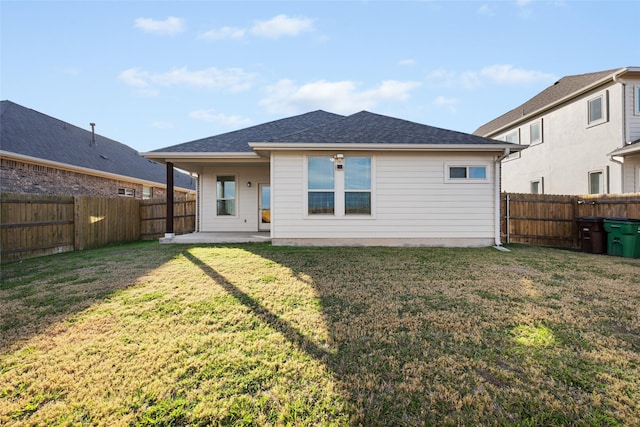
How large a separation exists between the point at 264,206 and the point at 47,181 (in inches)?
341

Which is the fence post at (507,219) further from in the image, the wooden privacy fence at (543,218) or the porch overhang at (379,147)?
the porch overhang at (379,147)

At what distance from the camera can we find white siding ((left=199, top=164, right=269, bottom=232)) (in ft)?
37.2

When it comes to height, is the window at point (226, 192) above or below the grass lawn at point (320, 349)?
above

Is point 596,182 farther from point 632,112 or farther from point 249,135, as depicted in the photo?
point 249,135

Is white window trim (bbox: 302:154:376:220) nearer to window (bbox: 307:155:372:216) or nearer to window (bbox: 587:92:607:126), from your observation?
window (bbox: 307:155:372:216)

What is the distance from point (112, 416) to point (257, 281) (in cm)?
297

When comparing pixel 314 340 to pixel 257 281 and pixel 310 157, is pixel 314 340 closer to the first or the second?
pixel 257 281

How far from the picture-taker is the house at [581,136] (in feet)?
32.6

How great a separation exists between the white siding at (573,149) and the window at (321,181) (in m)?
10.4

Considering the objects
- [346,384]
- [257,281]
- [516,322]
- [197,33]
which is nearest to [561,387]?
[516,322]

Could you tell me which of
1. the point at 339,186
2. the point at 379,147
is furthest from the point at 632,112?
the point at 339,186

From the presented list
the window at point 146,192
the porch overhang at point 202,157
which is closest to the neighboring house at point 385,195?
the porch overhang at point 202,157

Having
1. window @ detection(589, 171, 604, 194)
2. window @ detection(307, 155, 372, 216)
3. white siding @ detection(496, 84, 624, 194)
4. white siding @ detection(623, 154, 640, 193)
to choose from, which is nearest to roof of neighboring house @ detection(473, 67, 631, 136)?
white siding @ detection(496, 84, 624, 194)

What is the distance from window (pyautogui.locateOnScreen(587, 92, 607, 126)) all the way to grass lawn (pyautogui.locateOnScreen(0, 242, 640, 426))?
899cm
